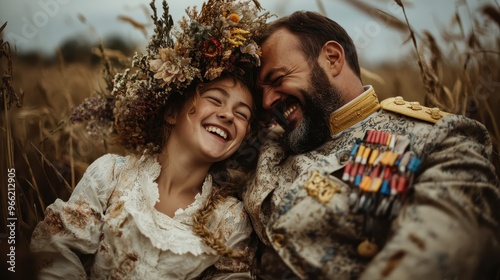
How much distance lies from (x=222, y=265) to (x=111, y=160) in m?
0.92

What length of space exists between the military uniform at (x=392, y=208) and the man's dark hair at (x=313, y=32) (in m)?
0.50

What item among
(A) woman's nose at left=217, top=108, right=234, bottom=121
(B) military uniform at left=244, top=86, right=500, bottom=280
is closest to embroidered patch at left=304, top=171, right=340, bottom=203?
(B) military uniform at left=244, top=86, right=500, bottom=280

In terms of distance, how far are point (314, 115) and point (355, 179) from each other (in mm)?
583

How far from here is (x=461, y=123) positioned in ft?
6.70

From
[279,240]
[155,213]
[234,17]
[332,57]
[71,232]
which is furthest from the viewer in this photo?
[332,57]

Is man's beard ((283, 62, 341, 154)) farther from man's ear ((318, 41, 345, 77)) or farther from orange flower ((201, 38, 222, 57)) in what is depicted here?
orange flower ((201, 38, 222, 57))

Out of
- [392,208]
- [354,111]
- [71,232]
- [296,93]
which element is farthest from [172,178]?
[392,208]

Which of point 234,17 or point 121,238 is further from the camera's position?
point 234,17

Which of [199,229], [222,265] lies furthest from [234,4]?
[222,265]

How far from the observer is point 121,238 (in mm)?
2203

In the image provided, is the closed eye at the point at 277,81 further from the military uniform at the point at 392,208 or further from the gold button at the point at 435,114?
the gold button at the point at 435,114

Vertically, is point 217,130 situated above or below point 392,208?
above

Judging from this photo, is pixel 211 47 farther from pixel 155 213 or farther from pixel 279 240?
pixel 279 240

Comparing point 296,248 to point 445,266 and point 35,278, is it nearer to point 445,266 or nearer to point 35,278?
point 445,266
